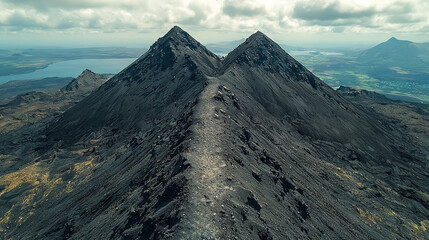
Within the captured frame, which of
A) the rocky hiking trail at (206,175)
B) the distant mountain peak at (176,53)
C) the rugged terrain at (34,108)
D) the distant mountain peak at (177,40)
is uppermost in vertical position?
the distant mountain peak at (177,40)

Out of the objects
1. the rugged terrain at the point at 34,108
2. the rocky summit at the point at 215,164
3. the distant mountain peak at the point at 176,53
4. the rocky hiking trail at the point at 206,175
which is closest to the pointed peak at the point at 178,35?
the distant mountain peak at the point at 176,53

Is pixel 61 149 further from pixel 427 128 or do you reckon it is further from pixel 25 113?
pixel 427 128

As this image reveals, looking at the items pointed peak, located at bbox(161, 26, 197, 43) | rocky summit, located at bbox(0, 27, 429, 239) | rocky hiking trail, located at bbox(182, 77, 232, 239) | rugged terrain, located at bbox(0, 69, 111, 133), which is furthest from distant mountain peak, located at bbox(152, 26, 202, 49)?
rocky hiking trail, located at bbox(182, 77, 232, 239)

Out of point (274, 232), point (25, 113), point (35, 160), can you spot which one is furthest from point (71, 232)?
point (25, 113)

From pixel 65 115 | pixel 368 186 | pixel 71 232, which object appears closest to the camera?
pixel 71 232

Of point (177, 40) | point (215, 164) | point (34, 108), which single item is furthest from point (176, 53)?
point (34, 108)

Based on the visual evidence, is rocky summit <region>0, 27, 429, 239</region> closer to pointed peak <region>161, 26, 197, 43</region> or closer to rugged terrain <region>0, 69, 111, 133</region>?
pointed peak <region>161, 26, 197, 43</region>

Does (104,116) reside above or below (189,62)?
below

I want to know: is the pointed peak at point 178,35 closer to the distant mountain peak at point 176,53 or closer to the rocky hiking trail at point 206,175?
the distant mountain peak at point 176,53

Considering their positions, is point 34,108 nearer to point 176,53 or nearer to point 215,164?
point 176,53
